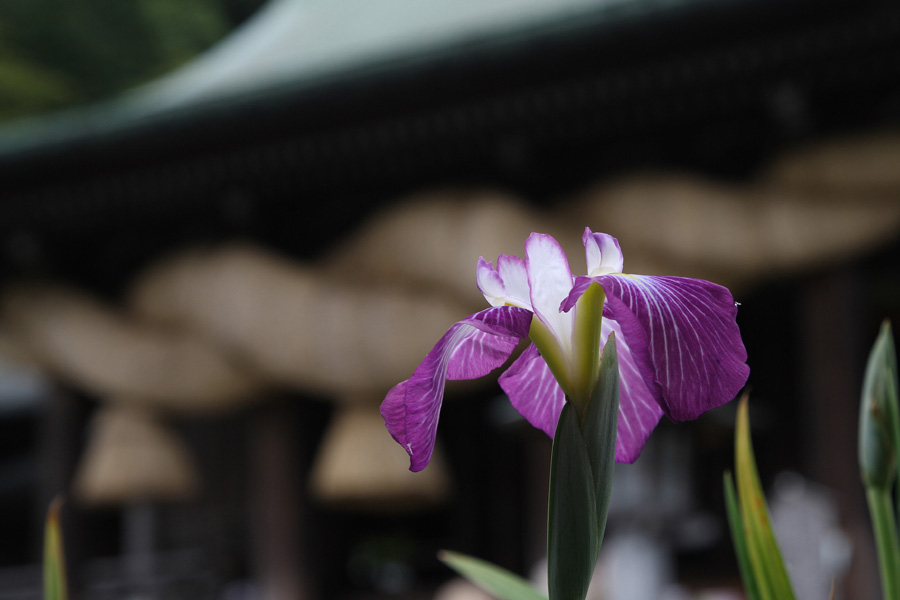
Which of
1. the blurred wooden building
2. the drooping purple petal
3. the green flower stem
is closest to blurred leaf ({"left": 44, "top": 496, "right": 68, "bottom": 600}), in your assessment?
the drooping purple petal

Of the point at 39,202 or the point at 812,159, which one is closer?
the point at 812,159

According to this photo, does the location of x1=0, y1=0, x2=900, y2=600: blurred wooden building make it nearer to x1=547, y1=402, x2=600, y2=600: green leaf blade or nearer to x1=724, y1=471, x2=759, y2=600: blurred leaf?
x1=724, y1=471, x2=759, y2=600: blurred leaf

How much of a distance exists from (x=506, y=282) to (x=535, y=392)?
0.09 m

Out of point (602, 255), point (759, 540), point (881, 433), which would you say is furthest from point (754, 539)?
point (602, 255)

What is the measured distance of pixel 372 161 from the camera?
3771 millimetres

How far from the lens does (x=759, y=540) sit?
1.94ft

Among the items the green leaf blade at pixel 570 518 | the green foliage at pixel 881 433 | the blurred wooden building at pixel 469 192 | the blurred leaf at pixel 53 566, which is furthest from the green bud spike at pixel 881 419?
the blurred wooden building at pixel 469 192

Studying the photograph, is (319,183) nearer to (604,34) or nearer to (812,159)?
(604,34)

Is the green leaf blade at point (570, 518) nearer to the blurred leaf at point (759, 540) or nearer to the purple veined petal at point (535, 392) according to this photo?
the purple veined petal at point (535, 392)

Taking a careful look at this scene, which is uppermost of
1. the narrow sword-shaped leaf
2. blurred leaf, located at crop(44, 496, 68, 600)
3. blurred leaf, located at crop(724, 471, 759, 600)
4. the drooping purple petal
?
the drooping purple petal

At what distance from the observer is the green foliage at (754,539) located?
573 millimetres

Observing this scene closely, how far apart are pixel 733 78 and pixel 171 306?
2.59 m

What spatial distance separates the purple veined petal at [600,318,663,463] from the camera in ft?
1.57

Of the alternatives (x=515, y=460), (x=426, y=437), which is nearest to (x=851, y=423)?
(x=515, y=460)
